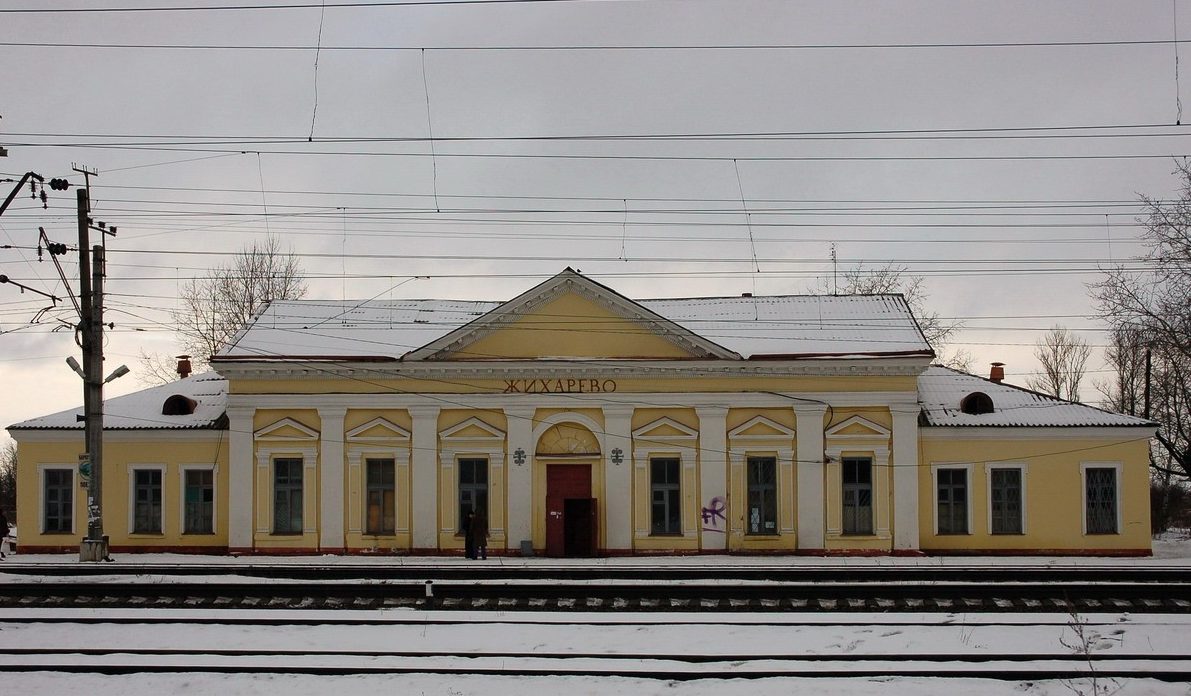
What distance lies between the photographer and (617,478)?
28.1 m

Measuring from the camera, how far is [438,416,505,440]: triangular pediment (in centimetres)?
2817

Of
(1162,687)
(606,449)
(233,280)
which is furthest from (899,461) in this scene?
(233,280)

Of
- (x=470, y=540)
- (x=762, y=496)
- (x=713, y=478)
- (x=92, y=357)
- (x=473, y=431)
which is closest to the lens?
(x=92, y=357)

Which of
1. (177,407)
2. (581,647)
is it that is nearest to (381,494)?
(177,407)

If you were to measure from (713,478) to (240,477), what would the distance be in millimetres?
11896

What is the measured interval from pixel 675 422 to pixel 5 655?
16.7 metres

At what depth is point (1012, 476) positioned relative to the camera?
28.1 m

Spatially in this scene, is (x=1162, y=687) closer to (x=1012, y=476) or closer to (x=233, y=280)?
(x=1012, y=476)

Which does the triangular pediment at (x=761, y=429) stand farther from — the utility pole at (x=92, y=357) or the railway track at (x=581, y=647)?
the utility pole at (x=92, y=357)

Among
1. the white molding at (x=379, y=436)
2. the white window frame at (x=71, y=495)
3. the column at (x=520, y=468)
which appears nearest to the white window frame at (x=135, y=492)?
the white window frame at (x=71, y=495)

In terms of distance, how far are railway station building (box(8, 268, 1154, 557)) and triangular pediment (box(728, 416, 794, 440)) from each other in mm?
49

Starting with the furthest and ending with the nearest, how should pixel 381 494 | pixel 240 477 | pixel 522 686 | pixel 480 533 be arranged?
pixel 381 494 < pixel 240 477 < pixel 480 533 < pixel 522 686

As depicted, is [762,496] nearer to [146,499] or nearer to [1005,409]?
[1005,409]

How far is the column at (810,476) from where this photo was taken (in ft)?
90.7
